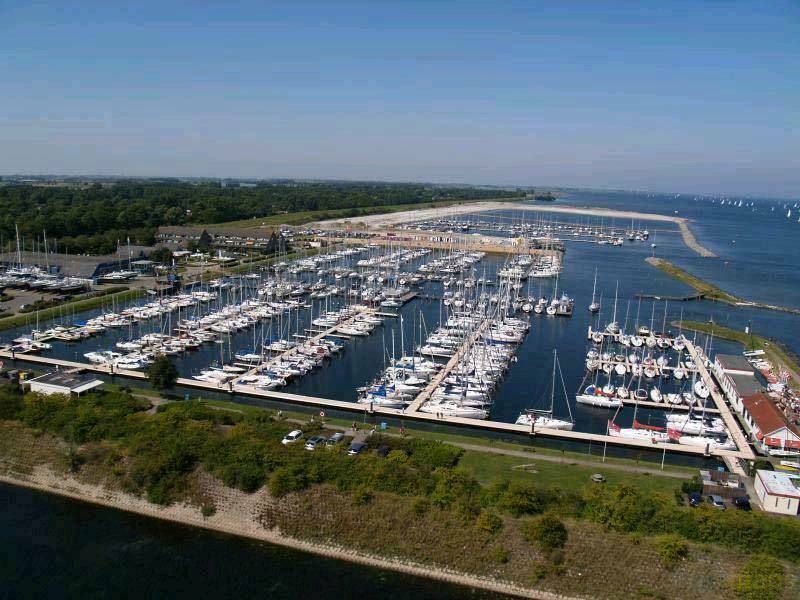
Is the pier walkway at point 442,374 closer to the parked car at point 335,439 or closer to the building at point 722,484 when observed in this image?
the parked car at point 335,439

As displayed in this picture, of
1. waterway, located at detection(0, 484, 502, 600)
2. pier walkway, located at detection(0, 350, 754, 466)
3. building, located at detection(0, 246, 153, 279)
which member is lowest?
waterway, located at detection(0, 484, 502, 600)

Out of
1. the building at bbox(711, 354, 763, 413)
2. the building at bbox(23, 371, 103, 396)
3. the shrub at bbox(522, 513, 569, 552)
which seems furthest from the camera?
the building at bbox(711, 354, 763, 413)

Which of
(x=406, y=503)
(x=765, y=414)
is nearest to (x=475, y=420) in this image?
(x=406, y=503)

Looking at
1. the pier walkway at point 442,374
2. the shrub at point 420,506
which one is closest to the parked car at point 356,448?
the shrub at point 420,506

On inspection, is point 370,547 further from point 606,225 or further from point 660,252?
point 606,225

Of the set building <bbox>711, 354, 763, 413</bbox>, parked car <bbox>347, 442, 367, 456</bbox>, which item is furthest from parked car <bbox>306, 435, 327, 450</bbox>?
building <bbox>711, 354, 763, 413</bbox>

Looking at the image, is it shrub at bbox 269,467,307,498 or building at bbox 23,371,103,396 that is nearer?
shrub at bbox 269,467,307,498

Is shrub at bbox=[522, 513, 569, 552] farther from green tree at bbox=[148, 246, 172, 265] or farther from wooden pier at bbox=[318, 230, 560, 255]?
wooden pier at bbox=[318, 230, 560, 255]
